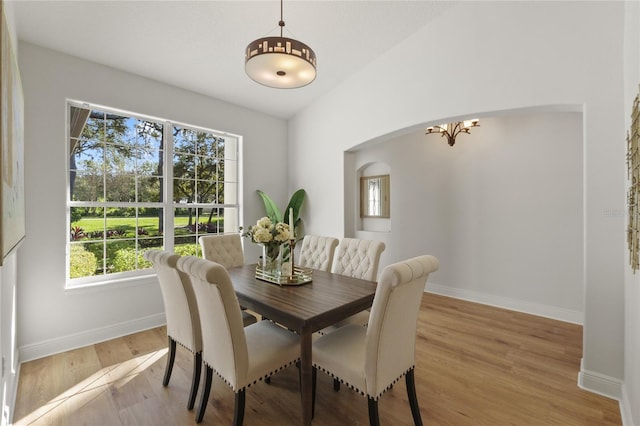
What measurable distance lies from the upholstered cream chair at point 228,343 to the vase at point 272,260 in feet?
2.09

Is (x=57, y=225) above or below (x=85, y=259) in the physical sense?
above

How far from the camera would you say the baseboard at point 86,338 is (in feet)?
8.91

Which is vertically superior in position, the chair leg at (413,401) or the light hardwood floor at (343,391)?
the chair leg at (413,401)

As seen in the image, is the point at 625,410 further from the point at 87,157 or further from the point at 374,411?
the point at 87,157

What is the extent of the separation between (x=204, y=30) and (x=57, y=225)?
2.41 m

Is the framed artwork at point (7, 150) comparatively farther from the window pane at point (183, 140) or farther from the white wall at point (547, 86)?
the white wall at point (547, 86)

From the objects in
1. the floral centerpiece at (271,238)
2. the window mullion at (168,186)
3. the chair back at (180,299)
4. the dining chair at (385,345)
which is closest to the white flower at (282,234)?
the floral centerpiece at (271,238)

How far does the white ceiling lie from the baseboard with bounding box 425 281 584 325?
140 inches

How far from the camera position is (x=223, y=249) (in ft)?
10.7

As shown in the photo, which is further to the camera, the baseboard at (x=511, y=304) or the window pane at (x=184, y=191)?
the window pane at (x=184, y=191)

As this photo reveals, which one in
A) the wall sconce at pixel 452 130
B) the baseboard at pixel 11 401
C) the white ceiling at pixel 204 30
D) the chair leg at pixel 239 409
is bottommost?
the baseboard at pixel 11 401

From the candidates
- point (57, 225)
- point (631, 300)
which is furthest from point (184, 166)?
point (631, 300)

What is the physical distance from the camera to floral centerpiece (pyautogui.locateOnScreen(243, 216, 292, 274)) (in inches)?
92.3

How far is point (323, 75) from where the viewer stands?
4.02 metres
